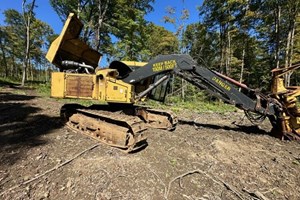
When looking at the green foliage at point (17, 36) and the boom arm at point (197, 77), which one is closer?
the boom arm at point (197, 77)

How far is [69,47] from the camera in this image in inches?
250

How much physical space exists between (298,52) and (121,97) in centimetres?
2393

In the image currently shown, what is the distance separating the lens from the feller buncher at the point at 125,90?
5.63 meters

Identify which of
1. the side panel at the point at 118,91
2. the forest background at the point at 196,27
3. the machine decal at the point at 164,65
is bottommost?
the side panel at the point at 118,91

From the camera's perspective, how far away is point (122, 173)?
402 centimetres

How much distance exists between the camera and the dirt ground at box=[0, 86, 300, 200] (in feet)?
11.7

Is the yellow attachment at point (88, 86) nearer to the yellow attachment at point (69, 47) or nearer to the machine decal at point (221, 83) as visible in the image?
the yellow attachment at point (69, 47)

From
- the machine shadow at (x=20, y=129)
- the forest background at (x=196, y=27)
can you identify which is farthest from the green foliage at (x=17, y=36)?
the machine shadow at (x=20, y=129)

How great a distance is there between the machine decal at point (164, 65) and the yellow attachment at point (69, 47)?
7.53 ft

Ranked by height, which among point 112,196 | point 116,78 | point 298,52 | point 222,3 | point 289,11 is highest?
point 222,3

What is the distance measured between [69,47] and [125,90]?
212 centimetres

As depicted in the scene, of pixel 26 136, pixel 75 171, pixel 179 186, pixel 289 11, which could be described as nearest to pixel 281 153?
pixel 179 186

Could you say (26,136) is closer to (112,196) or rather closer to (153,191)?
(112,196)

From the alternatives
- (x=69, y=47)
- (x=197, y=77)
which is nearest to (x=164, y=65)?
(x=197, y=77)
